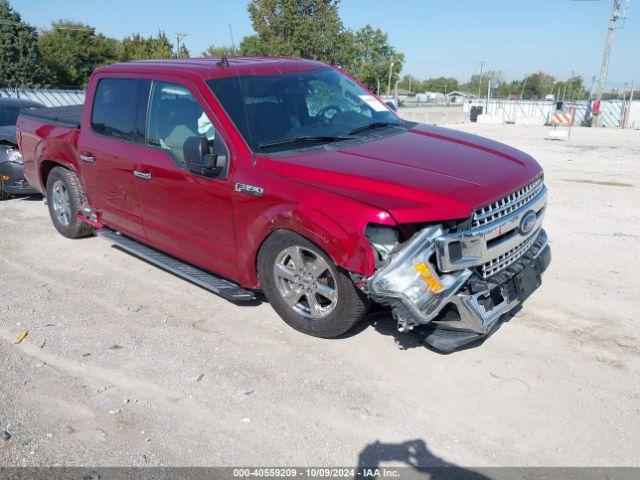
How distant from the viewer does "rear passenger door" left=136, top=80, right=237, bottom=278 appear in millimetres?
4238

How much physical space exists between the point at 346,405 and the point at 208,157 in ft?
6.57

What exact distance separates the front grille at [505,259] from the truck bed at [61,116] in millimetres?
4588

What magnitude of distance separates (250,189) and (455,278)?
1558mm

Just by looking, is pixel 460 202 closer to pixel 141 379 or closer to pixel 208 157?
pixel 208 157

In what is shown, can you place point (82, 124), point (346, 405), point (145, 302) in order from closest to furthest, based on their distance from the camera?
point (346, 405), point (145, 302), point (82, 124)

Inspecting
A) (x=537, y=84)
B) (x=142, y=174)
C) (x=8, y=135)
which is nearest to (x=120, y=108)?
(x=142, y=174)

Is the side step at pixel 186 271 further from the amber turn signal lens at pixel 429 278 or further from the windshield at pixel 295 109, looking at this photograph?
the amber turn signal lens at pixel 429 278

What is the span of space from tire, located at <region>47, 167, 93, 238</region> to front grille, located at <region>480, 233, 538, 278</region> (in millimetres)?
4531

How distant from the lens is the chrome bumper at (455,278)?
3.27 metres

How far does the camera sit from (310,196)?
3.62m

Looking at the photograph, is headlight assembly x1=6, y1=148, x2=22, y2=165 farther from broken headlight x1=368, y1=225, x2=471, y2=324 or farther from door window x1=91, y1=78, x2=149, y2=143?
broken headlight x1=368, y1=225, x2=471, y2=324

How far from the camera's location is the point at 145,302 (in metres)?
4.92

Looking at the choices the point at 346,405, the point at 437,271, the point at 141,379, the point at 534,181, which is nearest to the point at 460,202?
the point at 437,271

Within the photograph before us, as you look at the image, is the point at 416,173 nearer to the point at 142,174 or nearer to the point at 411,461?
the point at 411,461
